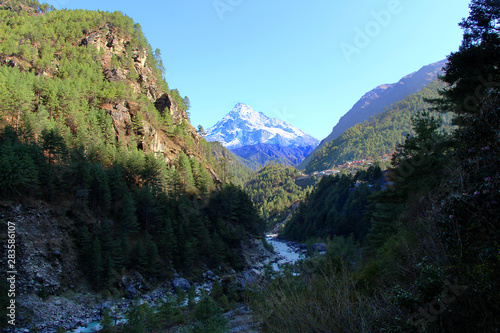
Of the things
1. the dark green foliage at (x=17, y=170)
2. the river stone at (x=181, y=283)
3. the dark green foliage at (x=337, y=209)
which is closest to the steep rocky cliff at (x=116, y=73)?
the dark green foliage at (x=17, y=170)

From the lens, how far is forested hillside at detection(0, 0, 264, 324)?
25984 mm

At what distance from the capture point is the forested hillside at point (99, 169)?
2598 centimetres

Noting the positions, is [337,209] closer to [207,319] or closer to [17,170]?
[207,319]

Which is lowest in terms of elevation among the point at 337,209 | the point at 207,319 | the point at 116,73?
the point at 337,209

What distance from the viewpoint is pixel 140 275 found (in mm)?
30875

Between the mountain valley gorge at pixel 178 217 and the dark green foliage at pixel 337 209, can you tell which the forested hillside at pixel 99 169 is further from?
the dark green foliage at pixel 337 209

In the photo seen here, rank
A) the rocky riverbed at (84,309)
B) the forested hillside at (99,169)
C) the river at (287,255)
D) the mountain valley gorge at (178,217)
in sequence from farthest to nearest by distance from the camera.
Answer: the river at (287,255) → the forested hillside at (99,169) → the rocky riverbed at (84,309) → the mountain valley gorge at (178,217)

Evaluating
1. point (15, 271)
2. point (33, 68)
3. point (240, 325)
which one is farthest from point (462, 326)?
point (33, 68)

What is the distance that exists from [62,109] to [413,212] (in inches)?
2076

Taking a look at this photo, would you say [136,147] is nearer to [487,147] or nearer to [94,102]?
[94,102]

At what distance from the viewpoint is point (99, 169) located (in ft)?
111

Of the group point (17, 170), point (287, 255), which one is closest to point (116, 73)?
point (17, 170)

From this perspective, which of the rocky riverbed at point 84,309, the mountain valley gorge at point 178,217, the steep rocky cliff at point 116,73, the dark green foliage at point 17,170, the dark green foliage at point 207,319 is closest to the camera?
the mountain valley gorge at point 178,217

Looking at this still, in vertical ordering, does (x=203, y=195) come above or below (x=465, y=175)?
above
